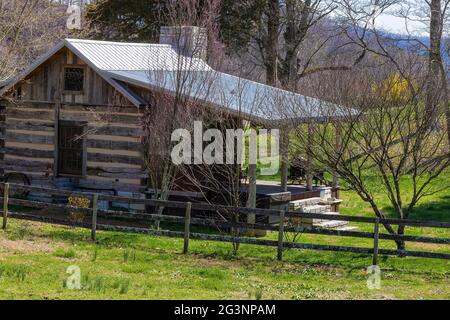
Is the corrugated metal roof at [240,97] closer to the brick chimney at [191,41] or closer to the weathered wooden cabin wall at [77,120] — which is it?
the brick chimney at [191,41]

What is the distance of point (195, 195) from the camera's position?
2248cm

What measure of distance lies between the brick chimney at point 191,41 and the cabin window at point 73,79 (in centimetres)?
417

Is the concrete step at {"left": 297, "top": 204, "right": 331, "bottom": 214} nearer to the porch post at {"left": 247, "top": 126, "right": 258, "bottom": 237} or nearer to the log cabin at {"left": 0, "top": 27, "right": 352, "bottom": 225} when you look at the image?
the log cabin at {"left": 0, "top": 27, "right": 352, "bottom": 225}

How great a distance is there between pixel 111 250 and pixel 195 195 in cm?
637

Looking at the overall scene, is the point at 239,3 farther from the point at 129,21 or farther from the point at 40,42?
the point at 40,42

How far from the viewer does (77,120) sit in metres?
23.8

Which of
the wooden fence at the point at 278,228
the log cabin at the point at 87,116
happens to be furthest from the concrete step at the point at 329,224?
the wooden fence at the point at 278,228

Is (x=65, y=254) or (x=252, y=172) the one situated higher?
(x=252, y=172)

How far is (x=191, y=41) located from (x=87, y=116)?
4967mm

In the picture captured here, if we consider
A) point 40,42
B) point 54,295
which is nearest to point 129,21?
point 40,42

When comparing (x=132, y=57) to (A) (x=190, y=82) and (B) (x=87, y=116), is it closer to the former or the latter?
(B) (x=87, y=116)

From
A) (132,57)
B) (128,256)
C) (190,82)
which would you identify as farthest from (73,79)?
(128,256)

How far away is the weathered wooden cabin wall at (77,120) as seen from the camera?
23.2 metres

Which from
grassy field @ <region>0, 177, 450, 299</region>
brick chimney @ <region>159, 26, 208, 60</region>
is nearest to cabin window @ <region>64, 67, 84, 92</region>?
brick chimney @ <region>159, 26, 208, 60</region>
